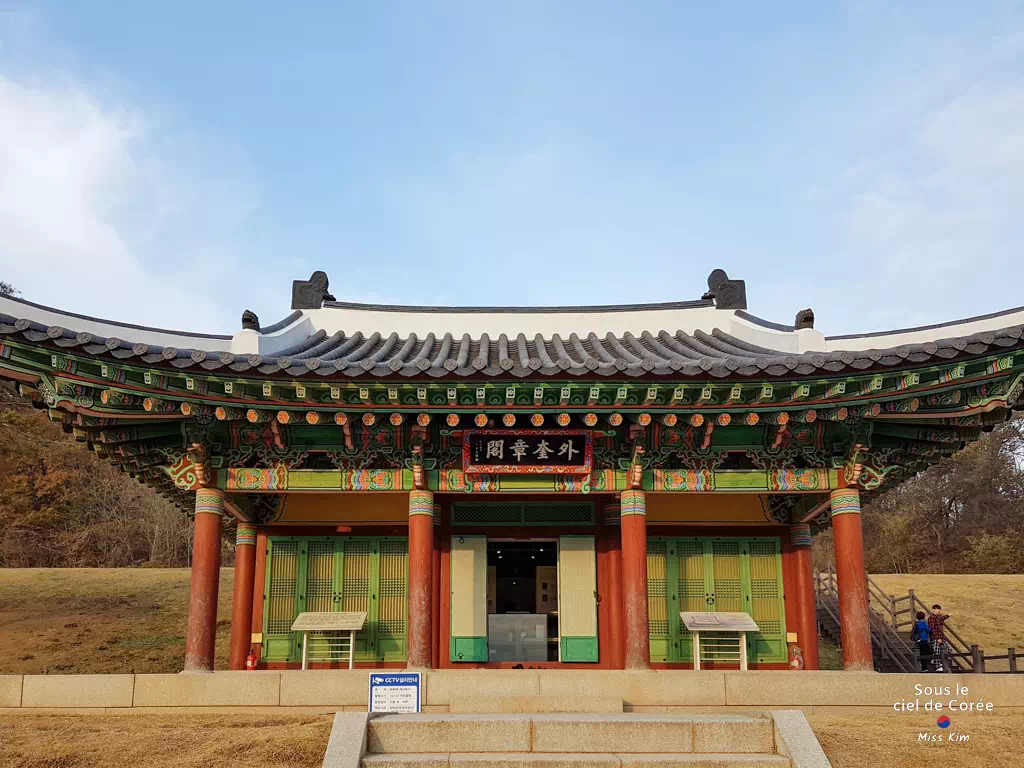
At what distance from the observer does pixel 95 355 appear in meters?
10.0

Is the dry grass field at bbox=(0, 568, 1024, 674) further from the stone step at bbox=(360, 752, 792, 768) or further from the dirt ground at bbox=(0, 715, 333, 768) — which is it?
the stone step at bbox=(360, 752, 792, 768)

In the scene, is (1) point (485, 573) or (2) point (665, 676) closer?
(2) point (665, 676)

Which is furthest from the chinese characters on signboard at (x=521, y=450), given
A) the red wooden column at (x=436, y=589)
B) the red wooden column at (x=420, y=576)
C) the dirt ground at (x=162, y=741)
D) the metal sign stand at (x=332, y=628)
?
the dirt ground at (x=162, y=741)

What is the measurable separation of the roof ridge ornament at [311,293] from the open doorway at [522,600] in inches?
215

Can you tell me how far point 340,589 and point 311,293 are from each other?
5491 mm

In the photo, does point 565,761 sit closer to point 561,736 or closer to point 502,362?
point 561,736

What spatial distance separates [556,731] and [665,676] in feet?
7.84

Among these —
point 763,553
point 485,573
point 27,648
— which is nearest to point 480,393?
point 485,573

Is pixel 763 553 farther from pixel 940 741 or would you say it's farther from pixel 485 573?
pixel 940 741

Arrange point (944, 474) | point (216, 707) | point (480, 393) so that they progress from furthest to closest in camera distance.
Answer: point (944, 474), point (480, 393), point (216, 707)

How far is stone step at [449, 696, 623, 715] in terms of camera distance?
923cm

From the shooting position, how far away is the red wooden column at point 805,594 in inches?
545

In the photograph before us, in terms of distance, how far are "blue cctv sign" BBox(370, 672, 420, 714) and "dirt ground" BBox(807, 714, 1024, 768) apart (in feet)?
12.6

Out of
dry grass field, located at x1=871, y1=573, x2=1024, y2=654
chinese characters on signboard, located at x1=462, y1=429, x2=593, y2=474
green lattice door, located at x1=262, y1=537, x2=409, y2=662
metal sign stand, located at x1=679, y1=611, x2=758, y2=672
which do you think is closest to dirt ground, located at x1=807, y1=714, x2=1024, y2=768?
metal sign stand, located at x1=679, y1=611, x2=758, y2=672
